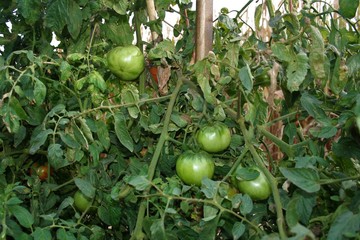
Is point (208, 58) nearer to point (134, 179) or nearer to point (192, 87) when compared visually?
point (192, 87)

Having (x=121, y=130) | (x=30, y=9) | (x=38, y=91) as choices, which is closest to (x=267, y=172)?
(x=121, y=130)

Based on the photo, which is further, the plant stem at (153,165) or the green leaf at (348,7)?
the plant stem at (153,165)

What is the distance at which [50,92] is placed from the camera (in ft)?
3.34

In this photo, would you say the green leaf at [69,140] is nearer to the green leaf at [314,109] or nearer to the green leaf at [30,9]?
the green leaf at [30,9]

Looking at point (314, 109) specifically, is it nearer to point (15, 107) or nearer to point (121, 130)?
point (121, 130)

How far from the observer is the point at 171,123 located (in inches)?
36.4

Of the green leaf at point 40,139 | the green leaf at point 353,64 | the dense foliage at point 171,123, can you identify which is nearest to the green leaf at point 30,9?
the dense foliage at point 171,123

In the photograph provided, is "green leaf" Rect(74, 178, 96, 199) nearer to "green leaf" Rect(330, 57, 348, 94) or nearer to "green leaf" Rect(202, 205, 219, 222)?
"green leaf" Rect(202, 205, 219, 222)

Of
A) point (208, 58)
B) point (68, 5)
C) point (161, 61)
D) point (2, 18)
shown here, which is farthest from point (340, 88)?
point (2, 18)

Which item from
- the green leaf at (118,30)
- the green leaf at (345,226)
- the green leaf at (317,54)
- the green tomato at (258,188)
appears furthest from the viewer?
the green leaf at (118,30)

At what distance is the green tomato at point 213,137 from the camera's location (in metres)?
Result: 0.85

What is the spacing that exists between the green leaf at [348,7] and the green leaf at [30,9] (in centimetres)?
53

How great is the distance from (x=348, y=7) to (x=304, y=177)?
0.22m

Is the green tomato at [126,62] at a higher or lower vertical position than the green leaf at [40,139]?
higher
